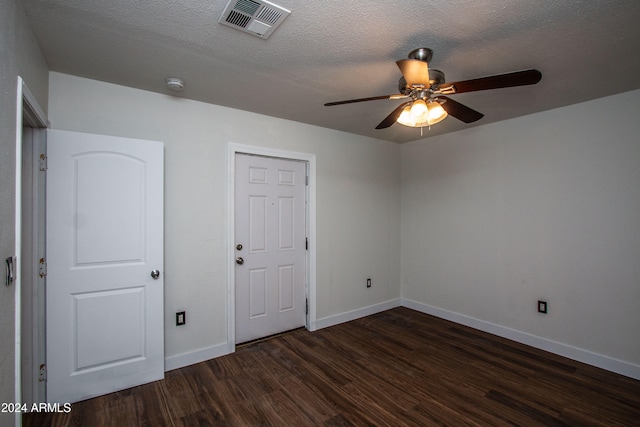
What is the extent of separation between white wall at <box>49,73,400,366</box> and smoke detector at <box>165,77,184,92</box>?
0.29m

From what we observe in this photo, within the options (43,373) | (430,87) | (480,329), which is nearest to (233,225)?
(43,373)

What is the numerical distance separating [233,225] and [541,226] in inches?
129

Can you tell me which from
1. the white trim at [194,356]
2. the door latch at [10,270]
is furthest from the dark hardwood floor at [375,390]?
the door latch at [10,270]

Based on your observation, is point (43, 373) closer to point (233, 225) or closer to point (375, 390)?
point (233, 225)

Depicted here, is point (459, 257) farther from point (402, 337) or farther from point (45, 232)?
point (45, 232)

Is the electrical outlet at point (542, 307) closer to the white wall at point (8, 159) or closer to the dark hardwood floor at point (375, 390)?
the dark hardwood floor at point (375, 390)

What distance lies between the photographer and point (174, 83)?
2359mm

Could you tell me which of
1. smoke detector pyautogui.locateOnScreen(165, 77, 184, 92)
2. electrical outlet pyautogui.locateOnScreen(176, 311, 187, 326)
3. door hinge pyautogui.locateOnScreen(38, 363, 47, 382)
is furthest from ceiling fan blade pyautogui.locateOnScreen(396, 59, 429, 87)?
door hinge pyautogui.locateOnScreen(38, 363, 47, 382)

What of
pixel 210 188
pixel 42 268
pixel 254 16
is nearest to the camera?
Answer: pixel 254 16

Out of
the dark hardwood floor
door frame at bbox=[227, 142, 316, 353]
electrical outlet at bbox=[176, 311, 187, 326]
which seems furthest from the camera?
door frame at bbox=[227, 142, 316, 353]

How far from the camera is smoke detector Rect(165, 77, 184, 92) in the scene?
2335mm

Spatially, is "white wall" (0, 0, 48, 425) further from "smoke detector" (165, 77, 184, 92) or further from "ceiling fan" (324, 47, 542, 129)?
"ceiling fan" (324, 47, 542, 129)

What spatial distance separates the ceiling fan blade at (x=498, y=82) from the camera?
1570 millimetres

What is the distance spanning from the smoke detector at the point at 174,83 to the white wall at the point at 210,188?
0.96 feet
